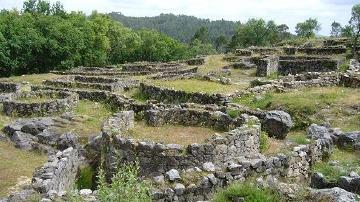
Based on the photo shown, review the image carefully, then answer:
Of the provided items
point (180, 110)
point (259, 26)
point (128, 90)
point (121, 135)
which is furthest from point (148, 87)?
point (259, 26)

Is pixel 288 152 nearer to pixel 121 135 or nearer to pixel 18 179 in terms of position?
pixel 121 135

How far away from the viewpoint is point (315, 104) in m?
24.9

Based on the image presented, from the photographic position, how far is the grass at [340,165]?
14.4 m

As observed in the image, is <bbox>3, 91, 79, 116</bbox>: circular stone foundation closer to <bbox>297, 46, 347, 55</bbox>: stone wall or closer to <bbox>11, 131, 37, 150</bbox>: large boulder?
<bbox>11, 131, 37, 150</bbox>: large boulder

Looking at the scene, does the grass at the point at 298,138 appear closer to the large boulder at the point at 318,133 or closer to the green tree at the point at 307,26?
the large boulder at the point at 318,133

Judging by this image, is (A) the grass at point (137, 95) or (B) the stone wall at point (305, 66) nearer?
(A) the grass at point (137, 95)

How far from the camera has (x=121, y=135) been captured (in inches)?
675

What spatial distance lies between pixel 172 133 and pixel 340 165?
6.38 metres

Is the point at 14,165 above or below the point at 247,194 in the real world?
below

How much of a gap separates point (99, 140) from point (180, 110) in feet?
11.4

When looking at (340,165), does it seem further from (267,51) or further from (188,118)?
(267,51)

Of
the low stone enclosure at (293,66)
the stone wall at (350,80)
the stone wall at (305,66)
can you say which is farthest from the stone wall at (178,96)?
the stone wall at (305,66)

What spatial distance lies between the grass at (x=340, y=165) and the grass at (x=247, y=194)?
381 cm

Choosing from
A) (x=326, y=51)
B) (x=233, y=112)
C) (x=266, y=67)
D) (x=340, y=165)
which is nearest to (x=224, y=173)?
(x=340, y=165)
